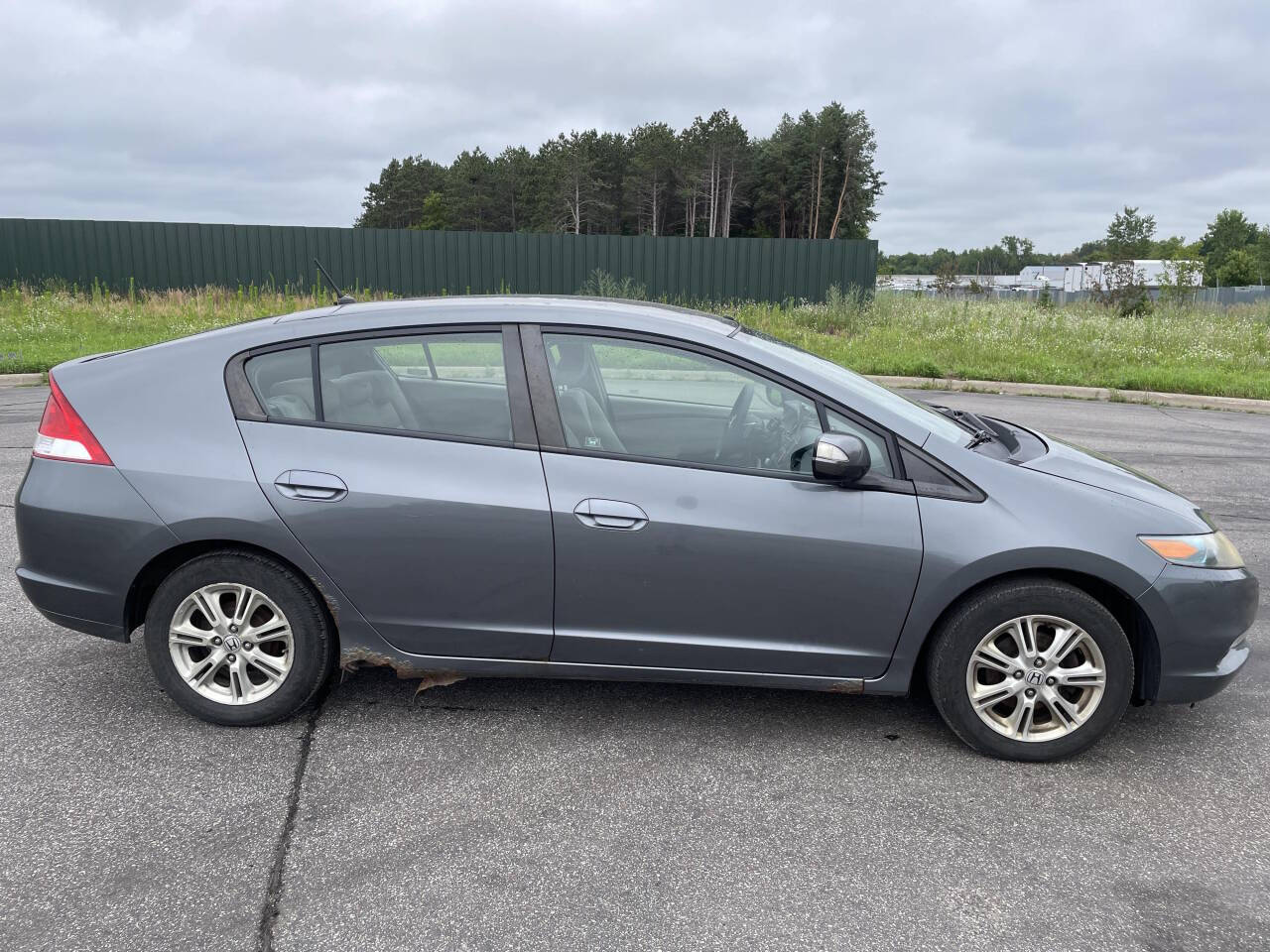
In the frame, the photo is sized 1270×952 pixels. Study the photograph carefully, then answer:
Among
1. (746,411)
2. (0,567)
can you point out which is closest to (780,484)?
(746,411)

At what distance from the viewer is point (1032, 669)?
3.29 m

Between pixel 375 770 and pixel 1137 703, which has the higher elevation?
pixel 1137 703

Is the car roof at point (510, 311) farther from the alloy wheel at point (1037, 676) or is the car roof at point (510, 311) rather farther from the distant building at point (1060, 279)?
the distant building at point (1060, 279)

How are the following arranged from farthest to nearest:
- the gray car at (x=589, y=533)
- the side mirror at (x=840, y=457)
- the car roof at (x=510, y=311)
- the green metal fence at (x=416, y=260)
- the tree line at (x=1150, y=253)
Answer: the tree line at (x=1150, y=253) → the green metal fence at (x=416, y=260) → the car roof at (x=510, y=311) → the gray car at (x=589, y=533) → the side mirror at (x=840, y=457)

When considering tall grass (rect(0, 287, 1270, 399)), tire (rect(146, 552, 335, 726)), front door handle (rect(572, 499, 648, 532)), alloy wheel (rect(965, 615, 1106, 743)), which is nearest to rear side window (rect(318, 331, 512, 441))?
front door handle (rect(572, 499, 648, 532))

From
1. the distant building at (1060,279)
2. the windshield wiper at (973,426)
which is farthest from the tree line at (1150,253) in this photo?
the windshield wiper at (973,426)

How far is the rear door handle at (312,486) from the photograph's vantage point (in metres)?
3.36

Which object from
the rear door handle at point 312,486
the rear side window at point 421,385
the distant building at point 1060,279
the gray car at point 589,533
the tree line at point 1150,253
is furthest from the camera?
the tree line at point 1150,253

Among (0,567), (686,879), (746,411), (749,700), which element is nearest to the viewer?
(686,879)

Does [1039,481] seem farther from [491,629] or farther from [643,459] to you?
[491,629]

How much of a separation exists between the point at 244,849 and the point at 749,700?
76.9 inches

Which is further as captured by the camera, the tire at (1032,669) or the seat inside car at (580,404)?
the seat inside car at (580,404)

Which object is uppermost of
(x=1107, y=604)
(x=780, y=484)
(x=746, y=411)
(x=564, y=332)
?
(x=564, y=332)

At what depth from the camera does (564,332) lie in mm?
3537
